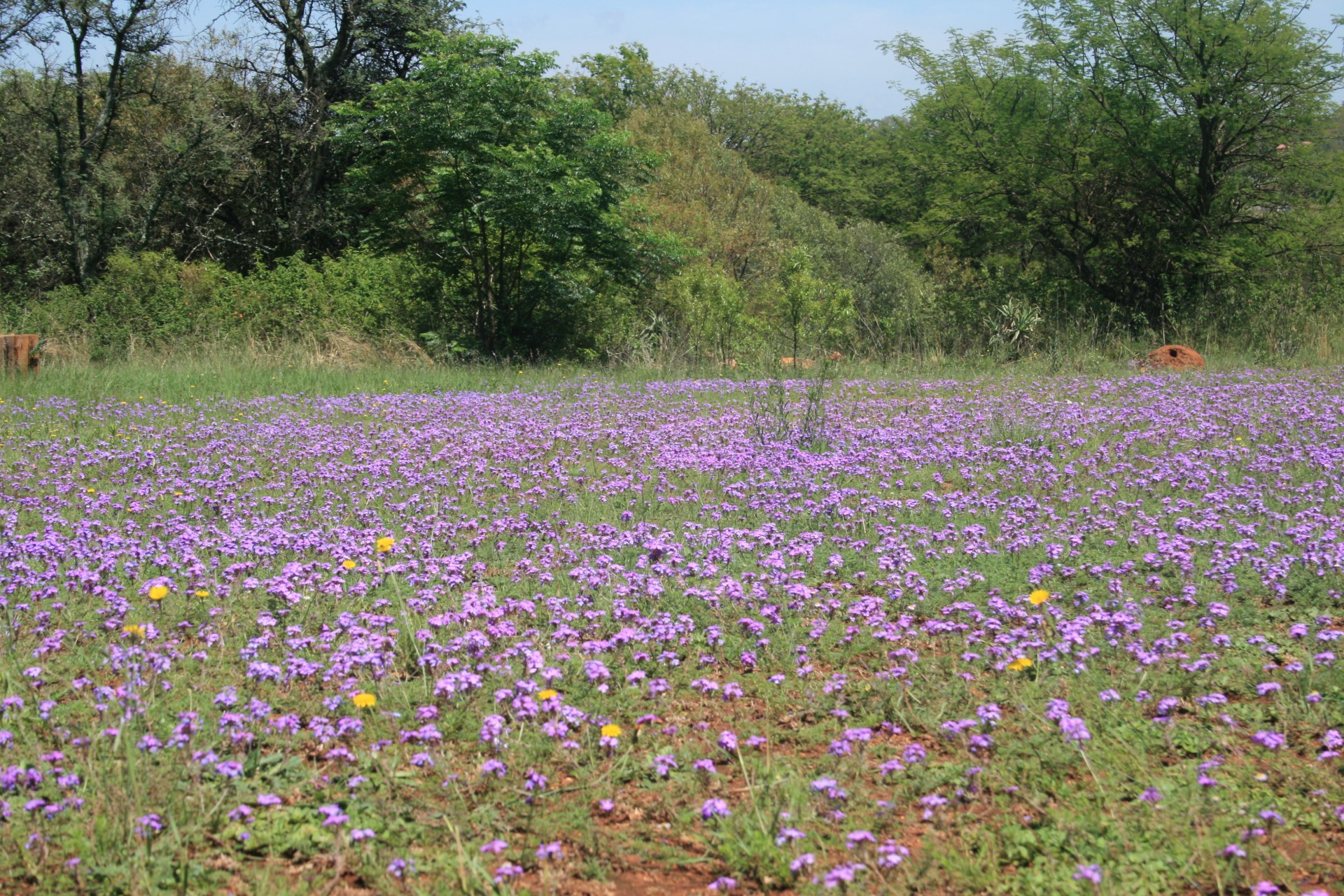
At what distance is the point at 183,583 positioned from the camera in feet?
14.3

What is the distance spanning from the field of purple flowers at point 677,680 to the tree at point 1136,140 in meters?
13.2

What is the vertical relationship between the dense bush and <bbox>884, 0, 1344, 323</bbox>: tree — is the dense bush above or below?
below

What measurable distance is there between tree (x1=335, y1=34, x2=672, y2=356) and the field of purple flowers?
32.8 ft

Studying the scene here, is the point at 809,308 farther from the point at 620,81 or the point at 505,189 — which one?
the point at 620,81

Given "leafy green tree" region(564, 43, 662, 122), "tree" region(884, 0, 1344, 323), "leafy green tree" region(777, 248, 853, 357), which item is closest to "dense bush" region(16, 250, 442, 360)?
"leafy green tree" region(777, 248, 853, 357)

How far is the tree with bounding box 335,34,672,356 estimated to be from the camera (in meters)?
15.5

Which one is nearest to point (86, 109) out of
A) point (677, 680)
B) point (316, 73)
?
point (316, 73)

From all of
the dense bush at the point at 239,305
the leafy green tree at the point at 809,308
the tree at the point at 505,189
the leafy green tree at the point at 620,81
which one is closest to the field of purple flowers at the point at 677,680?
the leafy green tree at the point at 809,308

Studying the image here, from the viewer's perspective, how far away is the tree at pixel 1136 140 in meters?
16.9

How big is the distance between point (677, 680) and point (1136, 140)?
1810cm

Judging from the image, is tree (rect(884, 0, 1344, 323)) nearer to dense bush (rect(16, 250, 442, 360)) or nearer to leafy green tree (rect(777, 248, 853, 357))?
leafy green tree (rect(777, 248, 853, 357))

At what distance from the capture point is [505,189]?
1515 centimetres

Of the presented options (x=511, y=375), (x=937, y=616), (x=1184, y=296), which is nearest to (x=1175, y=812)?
(x=937, y=616)

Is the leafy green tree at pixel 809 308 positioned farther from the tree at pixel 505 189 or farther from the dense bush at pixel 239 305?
the dense bush at pixel 239 305
